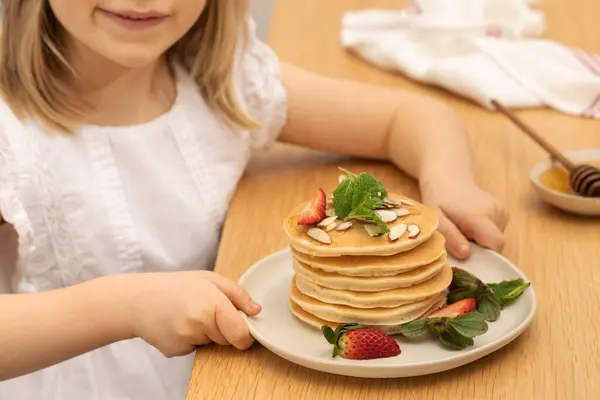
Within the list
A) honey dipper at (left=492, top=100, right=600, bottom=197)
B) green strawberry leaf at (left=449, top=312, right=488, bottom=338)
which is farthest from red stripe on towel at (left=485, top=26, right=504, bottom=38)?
green strawberry leaf at (left=449, top=312, right=488, bottom=338)

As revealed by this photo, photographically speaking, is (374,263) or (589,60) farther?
(589,60)

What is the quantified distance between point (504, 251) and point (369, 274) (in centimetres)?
30

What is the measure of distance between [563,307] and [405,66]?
2.54 feet

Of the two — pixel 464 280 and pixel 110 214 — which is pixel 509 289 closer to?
pixel 464 280

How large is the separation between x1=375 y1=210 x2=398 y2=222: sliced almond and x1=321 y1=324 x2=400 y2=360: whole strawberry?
105 millimetres

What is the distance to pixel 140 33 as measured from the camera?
1.16 m

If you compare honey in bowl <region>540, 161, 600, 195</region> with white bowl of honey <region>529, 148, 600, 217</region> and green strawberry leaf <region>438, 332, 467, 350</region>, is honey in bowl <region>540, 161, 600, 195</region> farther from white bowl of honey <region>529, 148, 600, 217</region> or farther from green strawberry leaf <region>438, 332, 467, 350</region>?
green strawberry leaf <region>438, 332, 467, 350</region>

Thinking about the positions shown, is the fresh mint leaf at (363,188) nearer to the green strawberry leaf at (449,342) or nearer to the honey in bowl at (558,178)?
the green strawberry leaf at (449,342)

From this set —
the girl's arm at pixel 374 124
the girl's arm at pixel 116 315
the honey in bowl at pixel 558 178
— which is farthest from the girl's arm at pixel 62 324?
the honey in bowl at pixel 558 178

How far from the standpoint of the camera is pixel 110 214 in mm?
1214

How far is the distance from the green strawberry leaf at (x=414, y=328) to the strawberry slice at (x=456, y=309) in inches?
0.7

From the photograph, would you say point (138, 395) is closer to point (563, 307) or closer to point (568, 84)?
point (563, 307)

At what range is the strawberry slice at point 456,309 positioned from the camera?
88 cm

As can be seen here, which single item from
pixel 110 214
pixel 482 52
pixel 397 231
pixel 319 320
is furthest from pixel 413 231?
pixel 482 52
